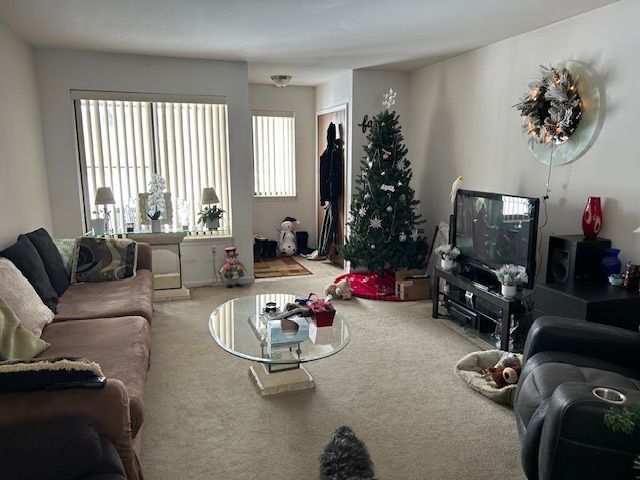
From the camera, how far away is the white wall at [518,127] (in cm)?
299

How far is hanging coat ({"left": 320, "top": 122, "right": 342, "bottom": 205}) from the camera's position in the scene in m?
6.05

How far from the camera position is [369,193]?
15.9 feet

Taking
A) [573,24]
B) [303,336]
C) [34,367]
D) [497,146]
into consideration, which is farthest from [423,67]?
[34,367]

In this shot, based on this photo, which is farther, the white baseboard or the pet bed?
the white baseboard

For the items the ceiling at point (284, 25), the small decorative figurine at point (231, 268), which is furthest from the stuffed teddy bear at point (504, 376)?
the small decorative figurine at point (231, 268)

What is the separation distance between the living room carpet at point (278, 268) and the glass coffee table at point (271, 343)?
2.59m

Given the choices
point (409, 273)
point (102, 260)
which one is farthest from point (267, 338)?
point (409, 273)

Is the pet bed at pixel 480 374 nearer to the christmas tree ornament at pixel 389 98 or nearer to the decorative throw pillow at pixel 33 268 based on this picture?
the decorative throw pillow at pixel 33 268

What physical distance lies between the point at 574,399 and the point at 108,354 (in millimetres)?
2116

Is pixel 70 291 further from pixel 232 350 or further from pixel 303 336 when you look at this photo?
pixel 303 336

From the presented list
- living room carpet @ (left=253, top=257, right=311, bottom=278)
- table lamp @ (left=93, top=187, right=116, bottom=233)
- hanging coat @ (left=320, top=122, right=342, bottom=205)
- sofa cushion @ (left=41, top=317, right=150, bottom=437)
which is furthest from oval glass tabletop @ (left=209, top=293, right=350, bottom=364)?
hanging coat @ (left=320, top=122, right=342, bottom=205)

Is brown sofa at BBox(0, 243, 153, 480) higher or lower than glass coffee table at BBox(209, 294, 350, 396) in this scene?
higher

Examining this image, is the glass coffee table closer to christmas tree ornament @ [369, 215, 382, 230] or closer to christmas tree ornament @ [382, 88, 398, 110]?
christmas tree ornament @ [369, 215, 382, 230]

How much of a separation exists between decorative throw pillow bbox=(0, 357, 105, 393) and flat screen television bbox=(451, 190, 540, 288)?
2893 millimetres
